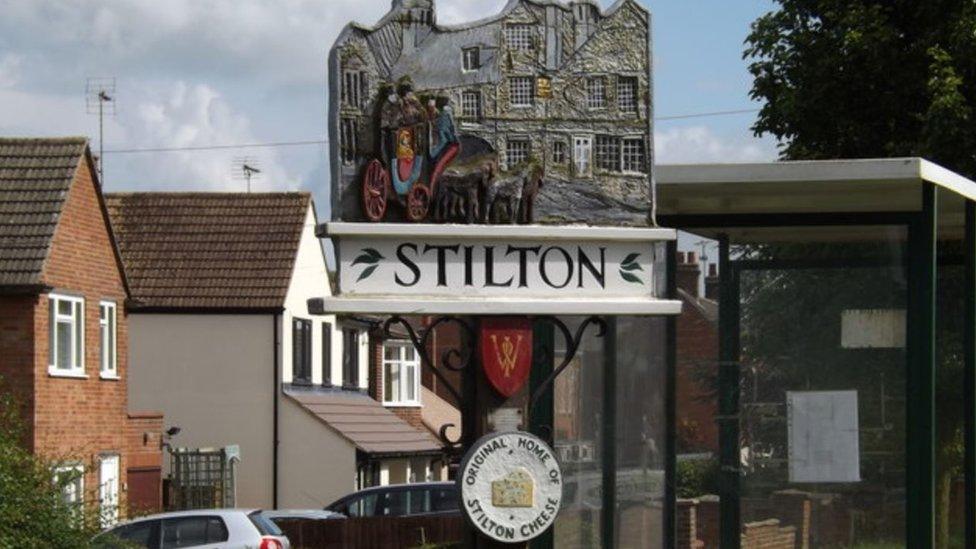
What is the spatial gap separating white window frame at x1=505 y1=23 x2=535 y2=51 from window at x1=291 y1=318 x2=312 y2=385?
3887cm

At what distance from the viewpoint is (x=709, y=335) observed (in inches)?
496

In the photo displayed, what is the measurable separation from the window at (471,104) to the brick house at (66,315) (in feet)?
79.4

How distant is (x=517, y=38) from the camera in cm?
880

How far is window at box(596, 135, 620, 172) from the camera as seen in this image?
8.69 metres

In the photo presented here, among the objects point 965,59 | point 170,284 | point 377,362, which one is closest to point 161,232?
point 170,284

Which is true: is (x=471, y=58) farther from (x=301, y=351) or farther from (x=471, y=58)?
(x=301, y=351)

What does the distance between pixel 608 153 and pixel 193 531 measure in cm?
2090

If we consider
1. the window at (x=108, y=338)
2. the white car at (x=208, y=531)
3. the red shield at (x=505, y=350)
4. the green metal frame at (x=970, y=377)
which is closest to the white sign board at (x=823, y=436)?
the green metal frame at (x=970, y=377)

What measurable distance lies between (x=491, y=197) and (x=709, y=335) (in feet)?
13.7

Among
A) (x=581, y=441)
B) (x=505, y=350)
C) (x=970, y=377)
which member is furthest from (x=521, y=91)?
(x=970, y=377)

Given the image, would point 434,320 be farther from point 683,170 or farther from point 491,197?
point 683,170

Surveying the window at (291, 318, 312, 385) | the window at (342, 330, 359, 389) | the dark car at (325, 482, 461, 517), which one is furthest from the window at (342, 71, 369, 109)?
the window at (342, 330, 359, 389)

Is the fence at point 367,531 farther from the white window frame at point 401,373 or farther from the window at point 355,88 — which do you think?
the window at point 355,88

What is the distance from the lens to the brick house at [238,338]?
46.0 metres
